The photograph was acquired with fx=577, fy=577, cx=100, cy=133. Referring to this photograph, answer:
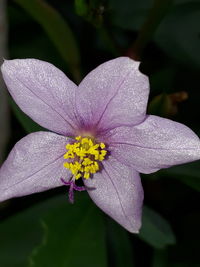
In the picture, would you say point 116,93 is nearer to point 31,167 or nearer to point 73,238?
point 31,167

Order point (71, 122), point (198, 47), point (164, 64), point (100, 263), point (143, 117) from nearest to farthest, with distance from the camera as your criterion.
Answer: point (143, 117) → point (71, 122) → point (100, 263) → point (198, 47) → point (164, 64)

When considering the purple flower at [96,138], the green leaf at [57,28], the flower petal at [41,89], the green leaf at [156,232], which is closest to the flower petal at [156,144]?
the purple flower at [96,138]

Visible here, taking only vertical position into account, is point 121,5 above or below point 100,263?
above

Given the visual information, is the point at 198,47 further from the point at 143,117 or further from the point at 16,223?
the point at 16,223

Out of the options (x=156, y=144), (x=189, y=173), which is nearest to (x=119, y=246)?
(x=189, y=173)

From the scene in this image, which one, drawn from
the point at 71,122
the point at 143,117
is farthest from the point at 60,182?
the point at 143,117

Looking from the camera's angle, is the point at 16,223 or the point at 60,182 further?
the point at 16,223

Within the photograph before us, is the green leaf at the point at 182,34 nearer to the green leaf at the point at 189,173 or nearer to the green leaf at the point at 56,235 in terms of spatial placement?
the green leaf at the point at 189,173
